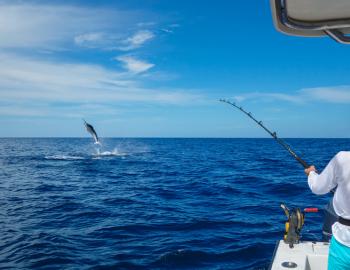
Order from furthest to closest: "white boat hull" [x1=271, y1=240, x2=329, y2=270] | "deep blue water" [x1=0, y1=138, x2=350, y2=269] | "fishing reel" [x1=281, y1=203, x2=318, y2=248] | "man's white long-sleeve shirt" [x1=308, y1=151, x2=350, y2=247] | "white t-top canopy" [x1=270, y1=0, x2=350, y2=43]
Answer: "deep blue water" [x1=0, y1=138, x2=350, y2=269] → "fishing reel" [x1=281, y1=203, x2=318, y2=248] → "white boat hull" [x1=271, y1=240, x2=329, y2=270] → "man's white long-sleeve shirt" [x1=308, y1=151, x2=350, y2=247] → "white t-top canopy" [x1=270, y1=0, x2=350, y2=43]

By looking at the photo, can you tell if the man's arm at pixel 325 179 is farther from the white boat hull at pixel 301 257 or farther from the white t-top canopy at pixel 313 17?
the white boat hull at pixel 301 257

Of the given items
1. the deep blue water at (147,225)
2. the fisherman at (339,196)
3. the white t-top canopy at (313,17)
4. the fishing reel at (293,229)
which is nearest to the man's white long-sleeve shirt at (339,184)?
the fisherman at (339,196)

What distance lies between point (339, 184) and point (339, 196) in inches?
5.3

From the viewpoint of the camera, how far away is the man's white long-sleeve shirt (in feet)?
10.0

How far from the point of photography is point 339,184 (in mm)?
3154

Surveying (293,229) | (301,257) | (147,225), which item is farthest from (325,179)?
(147,225)

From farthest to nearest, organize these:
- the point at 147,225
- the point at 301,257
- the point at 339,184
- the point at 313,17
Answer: the point at 147,225, the point at 301,257, the point at 339,184, the point at 313,17

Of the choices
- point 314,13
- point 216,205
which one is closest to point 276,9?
point 314,13

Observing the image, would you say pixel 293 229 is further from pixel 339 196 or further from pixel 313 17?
pixel 313 17

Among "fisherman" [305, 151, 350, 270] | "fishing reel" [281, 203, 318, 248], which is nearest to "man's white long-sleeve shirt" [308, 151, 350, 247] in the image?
"fisherman" [305, 151, 350, 270]

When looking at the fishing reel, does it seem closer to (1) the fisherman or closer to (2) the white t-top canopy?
(1) the fisherman

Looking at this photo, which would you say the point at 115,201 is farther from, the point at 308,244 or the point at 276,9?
the point at 276,9

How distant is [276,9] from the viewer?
239 centimetres

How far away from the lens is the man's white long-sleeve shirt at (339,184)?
10.0 feet
